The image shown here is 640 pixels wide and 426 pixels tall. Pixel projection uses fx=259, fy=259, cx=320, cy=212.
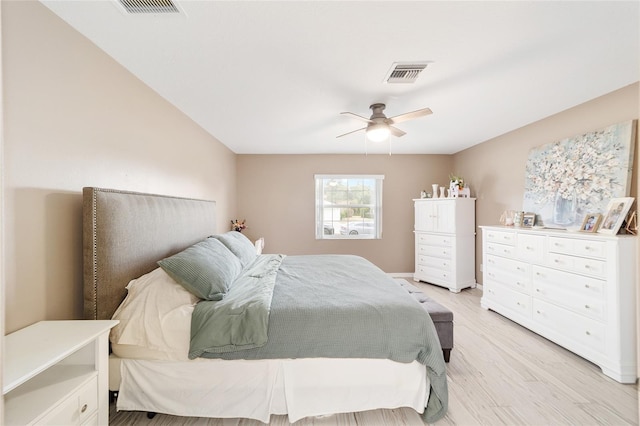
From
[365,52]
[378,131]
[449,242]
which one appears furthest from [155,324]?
[449,242]

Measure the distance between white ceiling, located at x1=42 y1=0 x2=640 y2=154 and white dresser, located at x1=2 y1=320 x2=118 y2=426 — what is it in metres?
1.67

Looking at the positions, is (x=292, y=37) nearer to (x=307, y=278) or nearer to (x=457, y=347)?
(x=307, y=278)

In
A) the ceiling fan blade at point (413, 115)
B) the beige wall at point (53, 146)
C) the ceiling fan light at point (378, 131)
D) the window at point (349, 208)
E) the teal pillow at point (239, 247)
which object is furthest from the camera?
the window at point (349, 208)

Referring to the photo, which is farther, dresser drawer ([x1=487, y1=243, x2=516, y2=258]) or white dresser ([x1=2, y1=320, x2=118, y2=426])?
dresser drawer ([x1=487, y1=243, x2=516, y2=258])

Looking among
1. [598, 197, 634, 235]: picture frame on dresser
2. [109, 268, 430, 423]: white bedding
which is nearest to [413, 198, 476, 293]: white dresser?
[598, 197, 634, 235]: picture frame on dresser

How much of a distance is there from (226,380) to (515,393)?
1986 millimetres

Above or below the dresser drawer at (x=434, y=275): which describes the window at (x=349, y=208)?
above

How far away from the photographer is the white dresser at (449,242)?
4047 mm

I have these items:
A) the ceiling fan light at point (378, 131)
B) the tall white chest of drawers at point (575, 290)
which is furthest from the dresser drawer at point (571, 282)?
the ceiling fan light at point (378, 131)

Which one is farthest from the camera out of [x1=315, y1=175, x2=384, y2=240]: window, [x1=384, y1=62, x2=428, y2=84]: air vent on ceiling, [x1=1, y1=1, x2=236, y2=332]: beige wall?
[x1=315, y1=175, x2=384, y2=240]: window

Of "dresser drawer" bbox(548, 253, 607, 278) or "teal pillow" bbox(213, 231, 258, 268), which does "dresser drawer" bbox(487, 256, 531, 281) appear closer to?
"dresser drawer" bbox(548, 253, 607, 278)

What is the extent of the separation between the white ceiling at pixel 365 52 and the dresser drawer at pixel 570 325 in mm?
2001

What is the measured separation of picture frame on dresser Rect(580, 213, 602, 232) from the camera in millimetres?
2323

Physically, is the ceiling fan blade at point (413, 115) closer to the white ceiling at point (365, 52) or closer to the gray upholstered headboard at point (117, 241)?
the white ceiling at point (365, 52)
